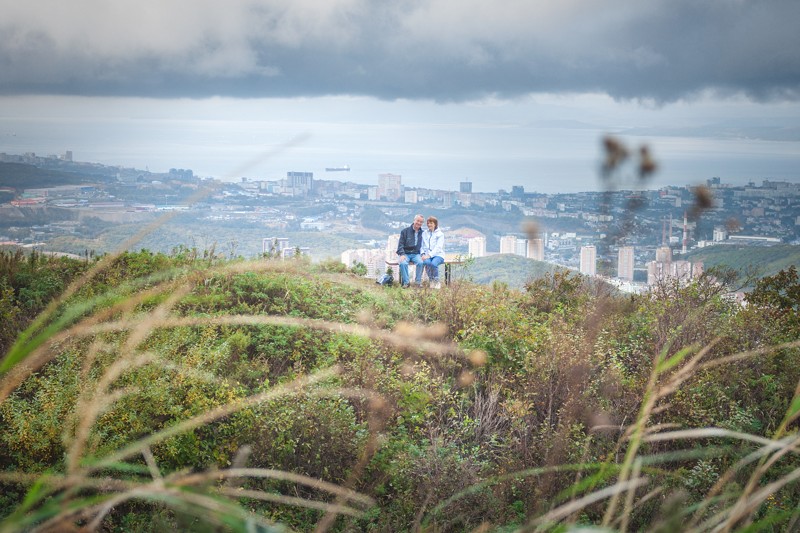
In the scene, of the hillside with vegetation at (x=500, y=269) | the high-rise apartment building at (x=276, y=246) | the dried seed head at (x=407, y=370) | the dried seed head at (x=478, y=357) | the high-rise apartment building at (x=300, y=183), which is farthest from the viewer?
the high-rise apartment building at (x=300, y=183)

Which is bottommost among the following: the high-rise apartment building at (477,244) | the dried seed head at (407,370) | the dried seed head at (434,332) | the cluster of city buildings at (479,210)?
the dried seed head at (407,370)

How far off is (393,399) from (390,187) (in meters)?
24.6

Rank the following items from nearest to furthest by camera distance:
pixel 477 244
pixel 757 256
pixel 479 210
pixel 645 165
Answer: pixel 645 165, pixel 757 256, pixel 477 244, pixel 479 210

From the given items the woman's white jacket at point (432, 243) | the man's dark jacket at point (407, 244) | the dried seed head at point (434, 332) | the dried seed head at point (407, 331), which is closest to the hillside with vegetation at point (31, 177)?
the man's dark jacket at point (407, 244)

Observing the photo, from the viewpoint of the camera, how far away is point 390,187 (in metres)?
30.7

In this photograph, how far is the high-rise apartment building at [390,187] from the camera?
2975 centimetres

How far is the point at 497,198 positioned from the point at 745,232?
54.5 ft

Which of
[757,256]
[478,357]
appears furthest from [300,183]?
[478,357]

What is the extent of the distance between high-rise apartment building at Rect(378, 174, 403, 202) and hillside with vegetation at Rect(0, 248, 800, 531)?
791 inches

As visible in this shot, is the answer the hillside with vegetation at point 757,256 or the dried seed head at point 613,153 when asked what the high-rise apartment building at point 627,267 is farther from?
the dried seed head at point 613,153

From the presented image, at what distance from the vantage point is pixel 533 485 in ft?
18.2

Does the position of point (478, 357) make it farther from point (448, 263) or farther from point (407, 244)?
point (407, 244)

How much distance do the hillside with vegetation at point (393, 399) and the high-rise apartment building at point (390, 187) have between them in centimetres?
2010

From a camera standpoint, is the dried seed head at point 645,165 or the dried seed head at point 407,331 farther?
the dried seed head at point 407,331
